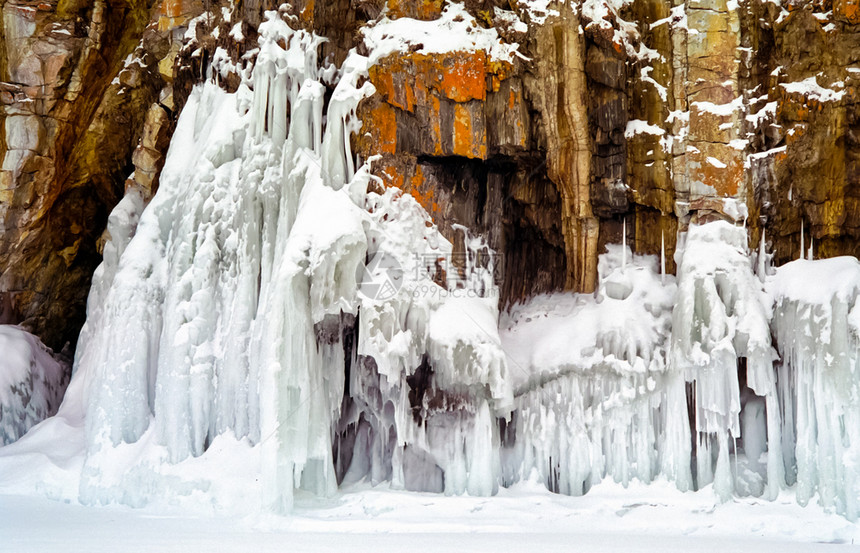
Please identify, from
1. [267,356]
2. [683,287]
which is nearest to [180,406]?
[267,356]

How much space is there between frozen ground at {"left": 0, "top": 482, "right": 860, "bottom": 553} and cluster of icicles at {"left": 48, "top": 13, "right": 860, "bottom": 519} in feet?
1.16

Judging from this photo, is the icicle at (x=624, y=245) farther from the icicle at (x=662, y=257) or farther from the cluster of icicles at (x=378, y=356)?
the icicle at (x=662, y=257)

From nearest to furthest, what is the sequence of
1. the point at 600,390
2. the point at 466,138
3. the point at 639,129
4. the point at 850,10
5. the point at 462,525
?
1. the point at 462,525
2. the point at 600,390
3. the point at 850,10
4. the point at 466,138
5. the point at 639,129

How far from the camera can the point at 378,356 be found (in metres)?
12.1

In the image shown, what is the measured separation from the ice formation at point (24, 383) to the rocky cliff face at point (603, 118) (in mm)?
6319

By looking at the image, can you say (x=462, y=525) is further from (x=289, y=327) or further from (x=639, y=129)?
(x=639, y=129)

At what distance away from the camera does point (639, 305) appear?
509 inches

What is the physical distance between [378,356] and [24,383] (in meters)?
7.50

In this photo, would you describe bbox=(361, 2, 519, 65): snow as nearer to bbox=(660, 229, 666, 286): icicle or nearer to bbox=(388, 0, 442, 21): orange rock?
bbox=(388, 0, 442, 21): orange rock

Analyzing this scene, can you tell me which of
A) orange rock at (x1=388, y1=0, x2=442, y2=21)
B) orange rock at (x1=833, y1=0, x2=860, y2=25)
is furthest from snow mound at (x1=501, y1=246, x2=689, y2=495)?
orange rock at (x1=388, y1=0, x2=442, y2=21)

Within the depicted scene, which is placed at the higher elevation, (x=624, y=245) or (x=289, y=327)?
(x=624, y=245)

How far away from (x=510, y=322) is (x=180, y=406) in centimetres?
525

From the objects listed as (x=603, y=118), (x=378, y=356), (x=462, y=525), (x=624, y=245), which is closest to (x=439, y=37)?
(x=603, y=118)

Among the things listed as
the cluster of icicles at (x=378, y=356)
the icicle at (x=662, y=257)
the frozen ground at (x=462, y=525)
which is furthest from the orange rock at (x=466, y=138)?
the frozen ground at (x=462, y=525)
